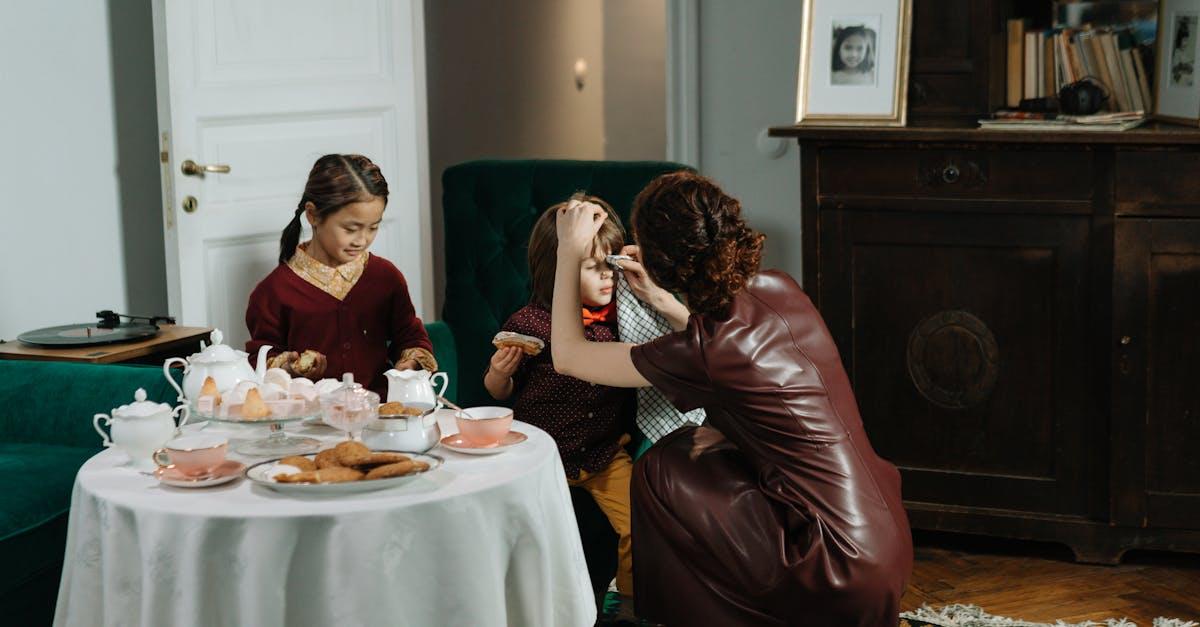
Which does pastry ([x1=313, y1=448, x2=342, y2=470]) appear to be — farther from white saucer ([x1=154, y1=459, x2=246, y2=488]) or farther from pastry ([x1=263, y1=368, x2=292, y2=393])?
pastry ([x1=263, y1=368, x2=292, y2=393])

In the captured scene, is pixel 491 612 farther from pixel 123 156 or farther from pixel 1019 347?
pixel 123 156

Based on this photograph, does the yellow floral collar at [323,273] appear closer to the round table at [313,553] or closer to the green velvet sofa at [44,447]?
the green velvet sofa at [44,447]

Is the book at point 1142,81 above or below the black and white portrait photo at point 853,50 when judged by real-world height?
below

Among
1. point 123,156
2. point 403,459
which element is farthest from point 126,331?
point 403,459

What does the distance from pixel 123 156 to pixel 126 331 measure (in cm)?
72

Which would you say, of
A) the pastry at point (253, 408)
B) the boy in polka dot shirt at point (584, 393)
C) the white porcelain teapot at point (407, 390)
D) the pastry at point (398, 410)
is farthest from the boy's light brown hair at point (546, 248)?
the pastry at point (253, 408)

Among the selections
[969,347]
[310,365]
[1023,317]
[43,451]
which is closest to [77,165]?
[43,451]

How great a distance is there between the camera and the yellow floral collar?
3043 mm

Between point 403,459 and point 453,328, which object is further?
point 453,328

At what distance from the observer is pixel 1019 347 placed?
3.35 m

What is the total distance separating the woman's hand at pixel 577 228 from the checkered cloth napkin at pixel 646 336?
147 mm

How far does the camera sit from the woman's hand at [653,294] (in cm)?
264

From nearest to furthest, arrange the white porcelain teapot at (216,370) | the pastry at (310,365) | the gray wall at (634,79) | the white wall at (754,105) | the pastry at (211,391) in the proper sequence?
the pastry at (211,391), the white porcelain teapot at (216,370), the pastry at (310,365), the white wall at (754,105), the gray wall at (634,79)

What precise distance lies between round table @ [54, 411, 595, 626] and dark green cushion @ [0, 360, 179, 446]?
84cm
